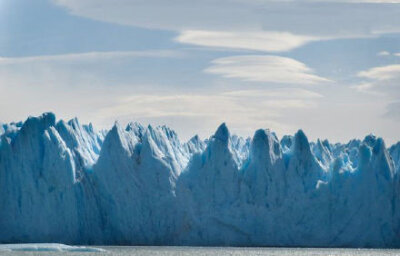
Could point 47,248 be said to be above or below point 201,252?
above

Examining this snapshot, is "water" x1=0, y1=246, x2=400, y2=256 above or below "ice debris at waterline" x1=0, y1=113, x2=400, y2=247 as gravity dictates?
below

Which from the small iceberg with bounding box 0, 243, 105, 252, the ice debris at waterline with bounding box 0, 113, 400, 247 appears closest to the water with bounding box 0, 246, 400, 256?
the small iceberg with bounding box 0, 243, 105, 252

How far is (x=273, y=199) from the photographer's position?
144 ft

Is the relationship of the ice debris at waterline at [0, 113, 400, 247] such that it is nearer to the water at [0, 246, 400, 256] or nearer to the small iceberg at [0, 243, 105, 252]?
the water at [0, 246, 400, 256]

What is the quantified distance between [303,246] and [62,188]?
12.8 meters

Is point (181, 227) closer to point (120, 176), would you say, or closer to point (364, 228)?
point (120, 176)

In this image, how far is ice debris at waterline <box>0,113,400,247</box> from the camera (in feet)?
140

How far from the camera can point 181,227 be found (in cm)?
4347

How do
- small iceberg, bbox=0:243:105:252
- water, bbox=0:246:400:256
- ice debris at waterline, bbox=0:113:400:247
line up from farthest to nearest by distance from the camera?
ice debris at waterline, bbox=0:113:400:247 → water, bbox=0:246:400:256 → small iceberg, bbox=0:243:105:252

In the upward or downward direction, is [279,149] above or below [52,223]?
above

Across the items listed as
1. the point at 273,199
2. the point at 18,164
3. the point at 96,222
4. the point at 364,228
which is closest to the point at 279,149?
the point at 273,199

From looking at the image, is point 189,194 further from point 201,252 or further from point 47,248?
point 47,248

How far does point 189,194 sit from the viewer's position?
43.9 metres

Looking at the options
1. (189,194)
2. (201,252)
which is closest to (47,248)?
(201,252)
